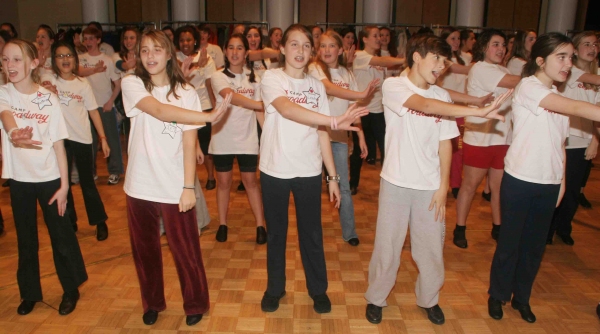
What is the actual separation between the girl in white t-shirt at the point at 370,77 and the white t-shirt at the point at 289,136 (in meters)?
1.91

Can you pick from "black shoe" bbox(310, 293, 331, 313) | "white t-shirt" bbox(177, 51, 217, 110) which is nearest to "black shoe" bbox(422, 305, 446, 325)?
"black shoe" bbox(310, 293, 331, 313)

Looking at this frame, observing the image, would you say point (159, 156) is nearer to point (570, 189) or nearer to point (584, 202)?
point (570, 189)

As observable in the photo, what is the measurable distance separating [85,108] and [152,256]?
6.45 feet

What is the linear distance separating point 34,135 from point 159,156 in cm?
78

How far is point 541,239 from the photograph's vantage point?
2834mm

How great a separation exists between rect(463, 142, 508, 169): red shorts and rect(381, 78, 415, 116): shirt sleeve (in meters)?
1.50

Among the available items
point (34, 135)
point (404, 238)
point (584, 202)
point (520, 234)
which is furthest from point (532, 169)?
point (584, 202)

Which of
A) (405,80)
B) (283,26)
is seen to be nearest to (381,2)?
(283,26)

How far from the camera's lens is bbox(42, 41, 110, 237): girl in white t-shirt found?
4.02 metres

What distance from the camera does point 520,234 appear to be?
9.29ft

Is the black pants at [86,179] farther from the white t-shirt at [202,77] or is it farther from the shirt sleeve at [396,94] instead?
the shirt sleeve at [396,94]

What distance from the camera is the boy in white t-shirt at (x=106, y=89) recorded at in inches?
219

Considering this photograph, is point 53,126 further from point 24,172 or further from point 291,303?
point 291,303

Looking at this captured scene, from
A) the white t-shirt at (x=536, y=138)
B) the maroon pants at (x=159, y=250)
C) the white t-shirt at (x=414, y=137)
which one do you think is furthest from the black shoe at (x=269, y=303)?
the white t-shirt at (x=536, y=138)
